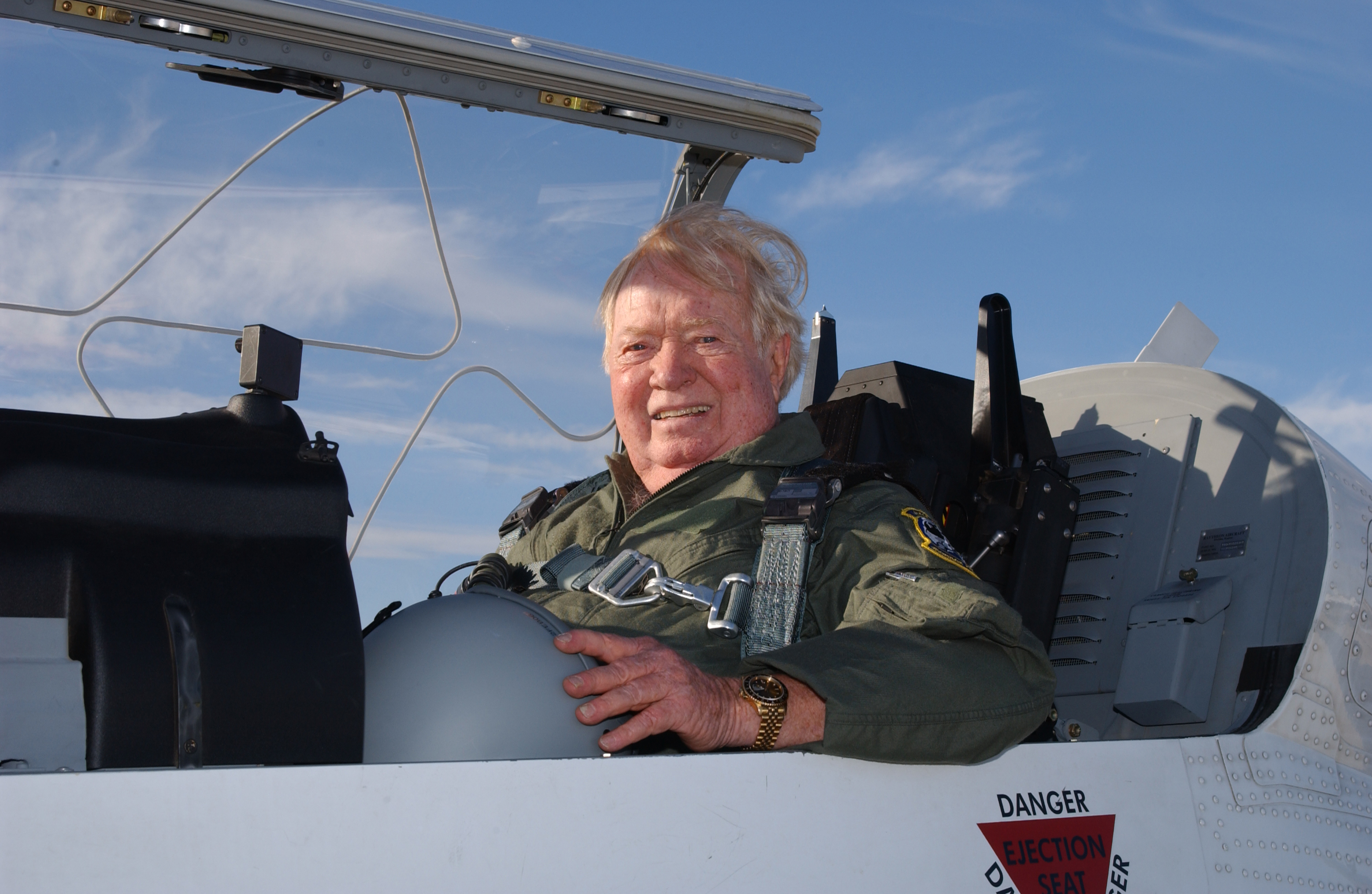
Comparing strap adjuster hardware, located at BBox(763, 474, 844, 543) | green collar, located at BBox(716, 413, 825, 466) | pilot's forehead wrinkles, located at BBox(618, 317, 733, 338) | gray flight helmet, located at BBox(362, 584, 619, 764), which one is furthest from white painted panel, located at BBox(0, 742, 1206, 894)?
pilot's forehead wrinkles, located at BBox(618, 317, 733, 338)

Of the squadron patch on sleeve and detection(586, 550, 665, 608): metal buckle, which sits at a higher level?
the squadron patch on sleeve

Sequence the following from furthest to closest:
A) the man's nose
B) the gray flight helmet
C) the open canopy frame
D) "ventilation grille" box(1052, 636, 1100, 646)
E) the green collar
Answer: "ventilation grille" box(1052, 636, 1100, 646) < the man's nose < the green collar < the open canopy frame < the gray flight helmet

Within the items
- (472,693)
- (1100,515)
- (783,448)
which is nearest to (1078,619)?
(1100,515)

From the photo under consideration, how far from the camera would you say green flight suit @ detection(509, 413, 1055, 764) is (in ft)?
3.70

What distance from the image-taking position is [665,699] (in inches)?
42.5

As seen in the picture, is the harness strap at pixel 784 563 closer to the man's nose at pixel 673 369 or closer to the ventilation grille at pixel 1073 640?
the man's nose at pixel 673 369

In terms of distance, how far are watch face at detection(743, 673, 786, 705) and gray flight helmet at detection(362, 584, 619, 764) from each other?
165 mm

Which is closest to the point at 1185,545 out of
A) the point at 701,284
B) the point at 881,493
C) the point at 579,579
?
the point at 881,493

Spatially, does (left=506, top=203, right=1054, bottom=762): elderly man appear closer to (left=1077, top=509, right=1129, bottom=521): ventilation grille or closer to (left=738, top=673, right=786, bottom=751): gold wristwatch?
(left=738, top=673, right=786, bottom=751): gold wristwatch

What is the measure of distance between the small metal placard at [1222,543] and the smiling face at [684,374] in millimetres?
869

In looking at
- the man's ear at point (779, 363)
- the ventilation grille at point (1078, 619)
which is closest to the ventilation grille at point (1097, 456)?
the ventilation grille at point (1078, 619)

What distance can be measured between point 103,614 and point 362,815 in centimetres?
26

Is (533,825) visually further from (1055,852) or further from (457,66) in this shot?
(457,66)

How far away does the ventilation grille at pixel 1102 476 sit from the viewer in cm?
216
